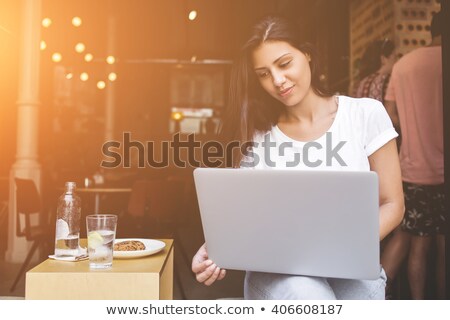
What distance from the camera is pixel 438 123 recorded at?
8.87ft

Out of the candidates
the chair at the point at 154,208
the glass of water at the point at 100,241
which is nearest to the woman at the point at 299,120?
the glass of water at the point at 100,241

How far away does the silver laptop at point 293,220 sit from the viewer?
1.12 meters

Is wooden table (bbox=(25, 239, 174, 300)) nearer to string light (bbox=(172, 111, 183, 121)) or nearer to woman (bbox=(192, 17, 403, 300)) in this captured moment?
woman (bbox=(192, 17, 403, 300))

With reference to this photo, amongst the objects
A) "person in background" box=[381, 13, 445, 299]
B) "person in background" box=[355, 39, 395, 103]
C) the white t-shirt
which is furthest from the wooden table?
"person in background" box=[355, 39, 395, 103]

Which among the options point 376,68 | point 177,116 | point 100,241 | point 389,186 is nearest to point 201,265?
point 100,241

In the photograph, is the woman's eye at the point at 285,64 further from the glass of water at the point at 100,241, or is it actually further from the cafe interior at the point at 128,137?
the glass of water at the point at 100,241

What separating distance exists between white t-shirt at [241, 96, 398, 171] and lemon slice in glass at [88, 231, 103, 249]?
0.70 m

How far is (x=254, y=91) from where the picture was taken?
2027 millimetres

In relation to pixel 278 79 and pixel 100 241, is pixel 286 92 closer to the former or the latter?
pixel 278 79

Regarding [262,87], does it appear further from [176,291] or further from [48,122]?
[48,122]

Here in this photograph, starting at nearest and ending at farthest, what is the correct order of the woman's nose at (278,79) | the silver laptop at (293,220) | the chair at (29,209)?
the silver laptop at (293,220) → the woman's nose at (278,79) → the chair at (29,209)

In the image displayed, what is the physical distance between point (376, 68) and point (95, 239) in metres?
2.60

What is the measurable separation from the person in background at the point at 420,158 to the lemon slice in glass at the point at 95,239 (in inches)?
76.1

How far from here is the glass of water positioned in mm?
1351
